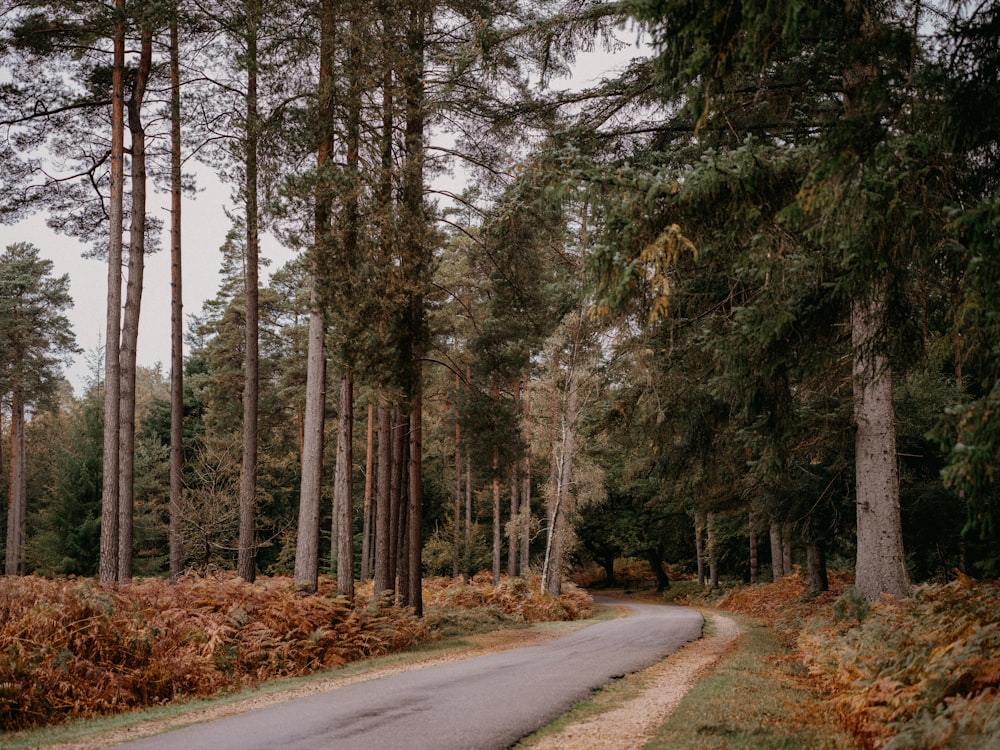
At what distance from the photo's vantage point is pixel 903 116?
634 cm

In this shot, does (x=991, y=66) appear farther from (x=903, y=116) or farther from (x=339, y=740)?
(x=339, y=740)

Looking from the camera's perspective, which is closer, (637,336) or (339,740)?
(339,740)

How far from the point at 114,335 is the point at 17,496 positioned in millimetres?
26717

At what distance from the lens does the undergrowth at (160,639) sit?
718 centimetres

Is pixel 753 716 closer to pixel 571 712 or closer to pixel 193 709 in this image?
pixel 571 712

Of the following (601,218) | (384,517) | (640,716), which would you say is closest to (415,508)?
(384,517)

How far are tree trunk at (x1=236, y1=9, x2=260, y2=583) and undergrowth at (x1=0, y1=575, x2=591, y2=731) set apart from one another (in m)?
2.03

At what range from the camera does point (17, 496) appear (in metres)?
33.4

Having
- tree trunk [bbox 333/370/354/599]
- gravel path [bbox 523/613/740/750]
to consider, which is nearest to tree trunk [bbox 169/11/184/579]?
tree trunk [bbox 333/370/354/599]

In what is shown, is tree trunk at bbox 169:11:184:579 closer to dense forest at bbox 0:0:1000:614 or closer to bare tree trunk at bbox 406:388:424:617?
dense forest at bbox 0:0:1000:614

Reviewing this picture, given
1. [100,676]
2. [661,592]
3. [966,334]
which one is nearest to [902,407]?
[966,334]

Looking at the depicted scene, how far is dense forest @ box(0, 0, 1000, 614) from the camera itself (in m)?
5.93

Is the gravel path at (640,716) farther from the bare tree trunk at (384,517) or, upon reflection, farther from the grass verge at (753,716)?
the bare tree trunk at (384,517)

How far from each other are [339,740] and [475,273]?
25116mm
